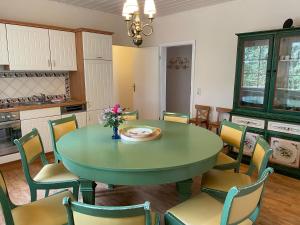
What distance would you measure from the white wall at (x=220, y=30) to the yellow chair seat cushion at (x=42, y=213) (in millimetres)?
3359

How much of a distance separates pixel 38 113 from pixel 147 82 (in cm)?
257

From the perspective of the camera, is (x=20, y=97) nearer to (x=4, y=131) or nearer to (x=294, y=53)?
(x=4, y=131)

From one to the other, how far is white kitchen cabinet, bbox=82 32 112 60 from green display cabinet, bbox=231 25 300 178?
2.43 m

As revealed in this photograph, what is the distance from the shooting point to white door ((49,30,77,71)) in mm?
3848

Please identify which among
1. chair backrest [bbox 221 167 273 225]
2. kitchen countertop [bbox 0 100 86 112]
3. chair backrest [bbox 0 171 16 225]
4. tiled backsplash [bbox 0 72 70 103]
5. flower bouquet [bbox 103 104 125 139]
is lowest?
chair backrest [bbox 0 171 16 225]

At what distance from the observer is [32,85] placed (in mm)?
3992

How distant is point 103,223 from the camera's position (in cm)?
103

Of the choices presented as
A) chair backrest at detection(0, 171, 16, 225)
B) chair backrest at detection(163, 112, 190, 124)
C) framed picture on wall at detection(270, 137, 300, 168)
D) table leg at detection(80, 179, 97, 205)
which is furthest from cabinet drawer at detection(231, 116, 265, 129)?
chair backrest at detection(0, 171, 16, 225)

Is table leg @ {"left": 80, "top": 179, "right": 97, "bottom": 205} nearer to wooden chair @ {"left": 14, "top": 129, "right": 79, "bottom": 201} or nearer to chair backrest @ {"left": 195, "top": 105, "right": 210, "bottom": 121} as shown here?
wooden chair @ {"left": 14, "top": 129, "right": 79, "bottom": 201}

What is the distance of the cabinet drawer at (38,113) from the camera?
11.4 ft

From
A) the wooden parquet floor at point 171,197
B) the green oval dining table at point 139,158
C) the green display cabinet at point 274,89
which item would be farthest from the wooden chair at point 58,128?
the green display cabinet at point 274,89

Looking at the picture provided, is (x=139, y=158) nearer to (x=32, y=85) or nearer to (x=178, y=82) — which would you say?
(x=32, y=85)

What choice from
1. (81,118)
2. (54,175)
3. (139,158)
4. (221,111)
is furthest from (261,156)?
(81,118)

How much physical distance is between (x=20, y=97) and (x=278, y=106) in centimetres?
413
